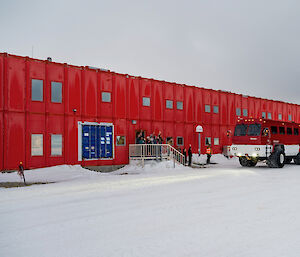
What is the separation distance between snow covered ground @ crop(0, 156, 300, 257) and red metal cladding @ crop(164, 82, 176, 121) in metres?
13.5

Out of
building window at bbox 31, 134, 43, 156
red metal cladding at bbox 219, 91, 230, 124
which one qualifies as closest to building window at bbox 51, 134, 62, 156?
building window at bbox 31, 134, 43, 156

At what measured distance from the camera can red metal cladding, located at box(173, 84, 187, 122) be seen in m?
25.3

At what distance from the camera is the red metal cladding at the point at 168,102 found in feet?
80.4

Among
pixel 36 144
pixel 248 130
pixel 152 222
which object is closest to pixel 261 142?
pixel 248 130

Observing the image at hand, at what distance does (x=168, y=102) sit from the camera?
2480 centimetres

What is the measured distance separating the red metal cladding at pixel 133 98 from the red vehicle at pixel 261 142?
287 inches

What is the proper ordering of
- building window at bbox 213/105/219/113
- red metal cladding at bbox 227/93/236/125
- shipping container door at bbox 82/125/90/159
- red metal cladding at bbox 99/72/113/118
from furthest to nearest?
1. red metal cladding at bbox 227/93/236/125
2. building window at bbox 213/105/219/113
3. red metal cladding at bbox 99/72/113/118
4. shipping container door at bbox 82/125/90/159

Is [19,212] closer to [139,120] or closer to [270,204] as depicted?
[270,204]

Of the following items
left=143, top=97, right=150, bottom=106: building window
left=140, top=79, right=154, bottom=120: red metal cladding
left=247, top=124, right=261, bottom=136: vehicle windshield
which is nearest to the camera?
left=247, top=124, right=261, bottom=136: vehicle windshield

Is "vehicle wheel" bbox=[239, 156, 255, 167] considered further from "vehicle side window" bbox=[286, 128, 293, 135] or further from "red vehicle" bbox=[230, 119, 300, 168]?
"vehicle side window" bbox=[286, 128, 293, 135]

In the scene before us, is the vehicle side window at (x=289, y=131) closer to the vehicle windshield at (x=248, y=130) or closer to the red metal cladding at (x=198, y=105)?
the vehicle windshield at (x=248, y=130)

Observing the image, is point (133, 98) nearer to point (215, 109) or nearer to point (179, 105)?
point (179, 105)

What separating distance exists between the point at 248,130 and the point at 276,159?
8.73 feet

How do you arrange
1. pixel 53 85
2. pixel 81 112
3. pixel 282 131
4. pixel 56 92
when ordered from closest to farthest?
1. pixel 53 85
2. pixel 56 92
3. pixel 81 112
4. pixel 282 131
